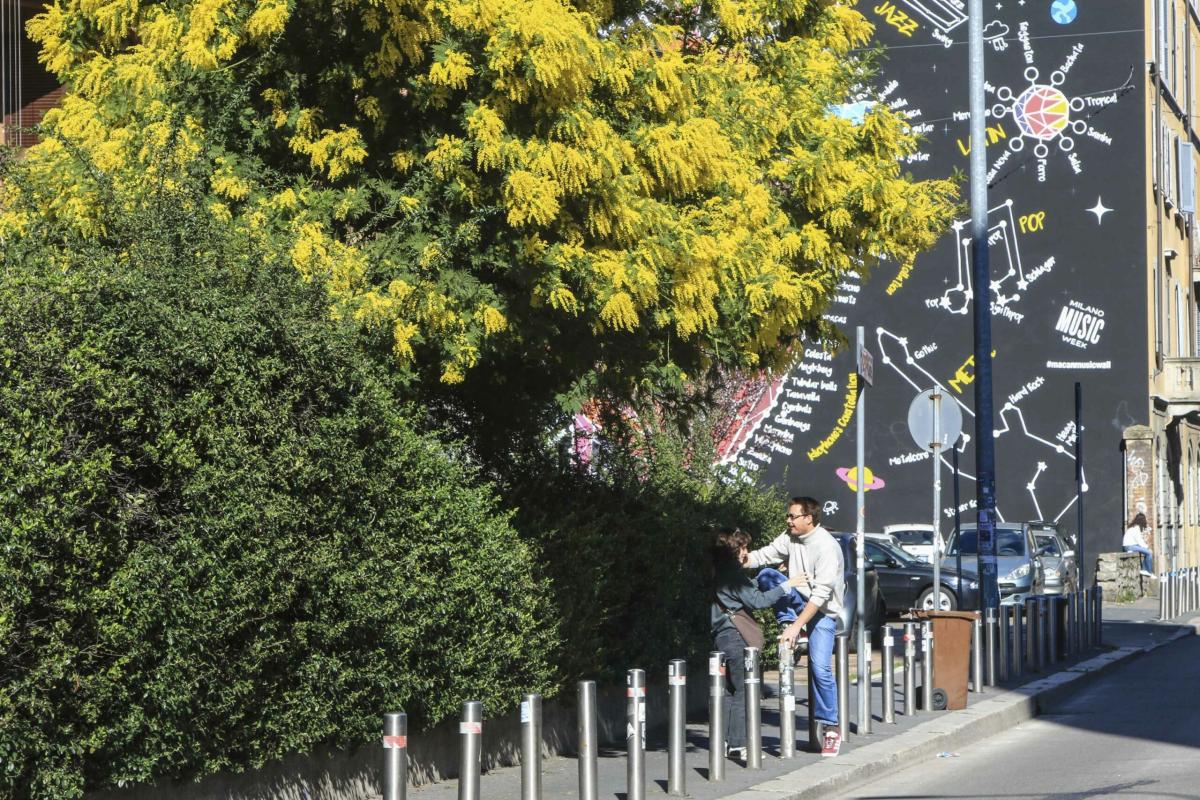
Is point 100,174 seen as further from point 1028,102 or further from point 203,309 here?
point 1028,102

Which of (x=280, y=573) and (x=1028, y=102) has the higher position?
(x=1028, y=102)

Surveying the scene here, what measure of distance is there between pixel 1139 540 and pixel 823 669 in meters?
27.3

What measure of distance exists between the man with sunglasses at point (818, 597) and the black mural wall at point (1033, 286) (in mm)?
27340

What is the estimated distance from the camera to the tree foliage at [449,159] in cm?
1017

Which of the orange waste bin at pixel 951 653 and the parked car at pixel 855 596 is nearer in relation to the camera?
the orange waste bin at pixel 951 653

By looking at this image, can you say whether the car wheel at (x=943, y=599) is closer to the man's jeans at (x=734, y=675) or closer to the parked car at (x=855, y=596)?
the parked car at (x=855, y=596)

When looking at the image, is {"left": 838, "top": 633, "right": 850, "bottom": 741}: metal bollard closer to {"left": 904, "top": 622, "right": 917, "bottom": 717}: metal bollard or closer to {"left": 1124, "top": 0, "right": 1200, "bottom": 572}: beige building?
{"left": 904, "top": 622, "right": 917, "bottom": 717}: metal bollard

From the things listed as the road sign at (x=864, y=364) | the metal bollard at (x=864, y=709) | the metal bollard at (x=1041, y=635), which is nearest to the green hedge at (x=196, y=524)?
the road sign at (x=864, y=364)

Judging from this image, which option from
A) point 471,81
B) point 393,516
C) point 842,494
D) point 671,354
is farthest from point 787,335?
point 842,494

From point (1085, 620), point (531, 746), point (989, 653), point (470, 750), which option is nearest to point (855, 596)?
point (1085, 620)

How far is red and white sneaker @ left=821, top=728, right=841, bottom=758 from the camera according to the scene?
1200cm

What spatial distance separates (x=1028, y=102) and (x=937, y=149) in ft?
7.62

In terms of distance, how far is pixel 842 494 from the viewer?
132 feet

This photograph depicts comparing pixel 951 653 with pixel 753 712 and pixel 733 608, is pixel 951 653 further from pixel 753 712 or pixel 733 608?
pixel 753 712
